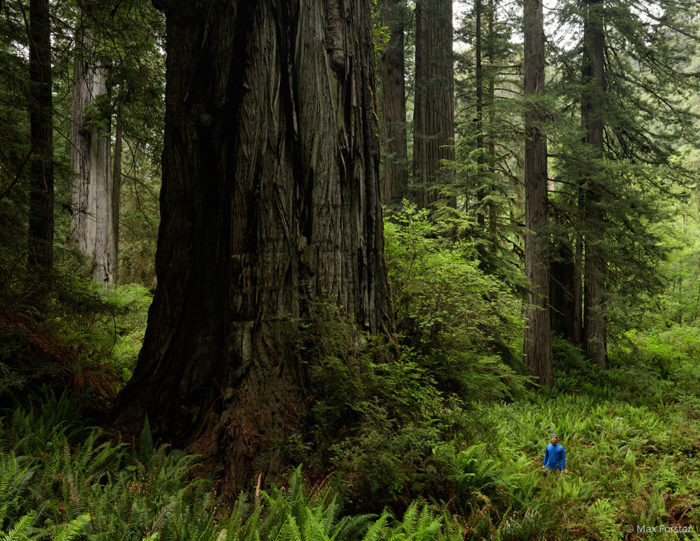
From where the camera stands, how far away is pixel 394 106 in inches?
434

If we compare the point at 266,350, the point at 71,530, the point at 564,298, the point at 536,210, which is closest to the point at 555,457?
the point at 266,350

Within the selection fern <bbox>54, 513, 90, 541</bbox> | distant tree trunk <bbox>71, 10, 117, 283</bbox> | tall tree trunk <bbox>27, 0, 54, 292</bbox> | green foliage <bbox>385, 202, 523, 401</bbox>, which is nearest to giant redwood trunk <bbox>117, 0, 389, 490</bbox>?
green foliage <bbox>385, 202, 523, 401</bbox>

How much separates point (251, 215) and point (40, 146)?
3.33 m

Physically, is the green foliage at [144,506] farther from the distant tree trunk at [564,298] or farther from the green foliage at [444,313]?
the distant tree trunk at [564,298]

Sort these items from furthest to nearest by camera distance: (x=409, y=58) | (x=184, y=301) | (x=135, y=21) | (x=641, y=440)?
1. (x=409, y=58)
2. (x=641, y=440)
3. (x=135, y=21)
4. (x=184, y=301)

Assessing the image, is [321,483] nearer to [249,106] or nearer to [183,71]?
[249,106]

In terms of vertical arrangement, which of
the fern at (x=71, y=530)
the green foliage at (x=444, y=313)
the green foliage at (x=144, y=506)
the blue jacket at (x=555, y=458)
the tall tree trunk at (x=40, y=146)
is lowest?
the blue jacket at (x=555, y=458)

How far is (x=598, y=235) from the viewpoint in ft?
36.4

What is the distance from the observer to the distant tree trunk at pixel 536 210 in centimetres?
1038

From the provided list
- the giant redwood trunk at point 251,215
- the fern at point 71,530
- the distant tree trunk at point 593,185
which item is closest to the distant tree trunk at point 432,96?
the distant tree trunk at point 593,185

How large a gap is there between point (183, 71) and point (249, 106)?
91 centimetres

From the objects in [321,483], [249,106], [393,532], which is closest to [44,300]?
[249,106]

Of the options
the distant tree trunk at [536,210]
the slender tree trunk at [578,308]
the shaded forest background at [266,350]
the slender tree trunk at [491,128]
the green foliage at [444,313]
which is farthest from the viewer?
the slender tree trunk at [578,308]

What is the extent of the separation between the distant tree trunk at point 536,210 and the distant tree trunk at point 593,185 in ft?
3.82
